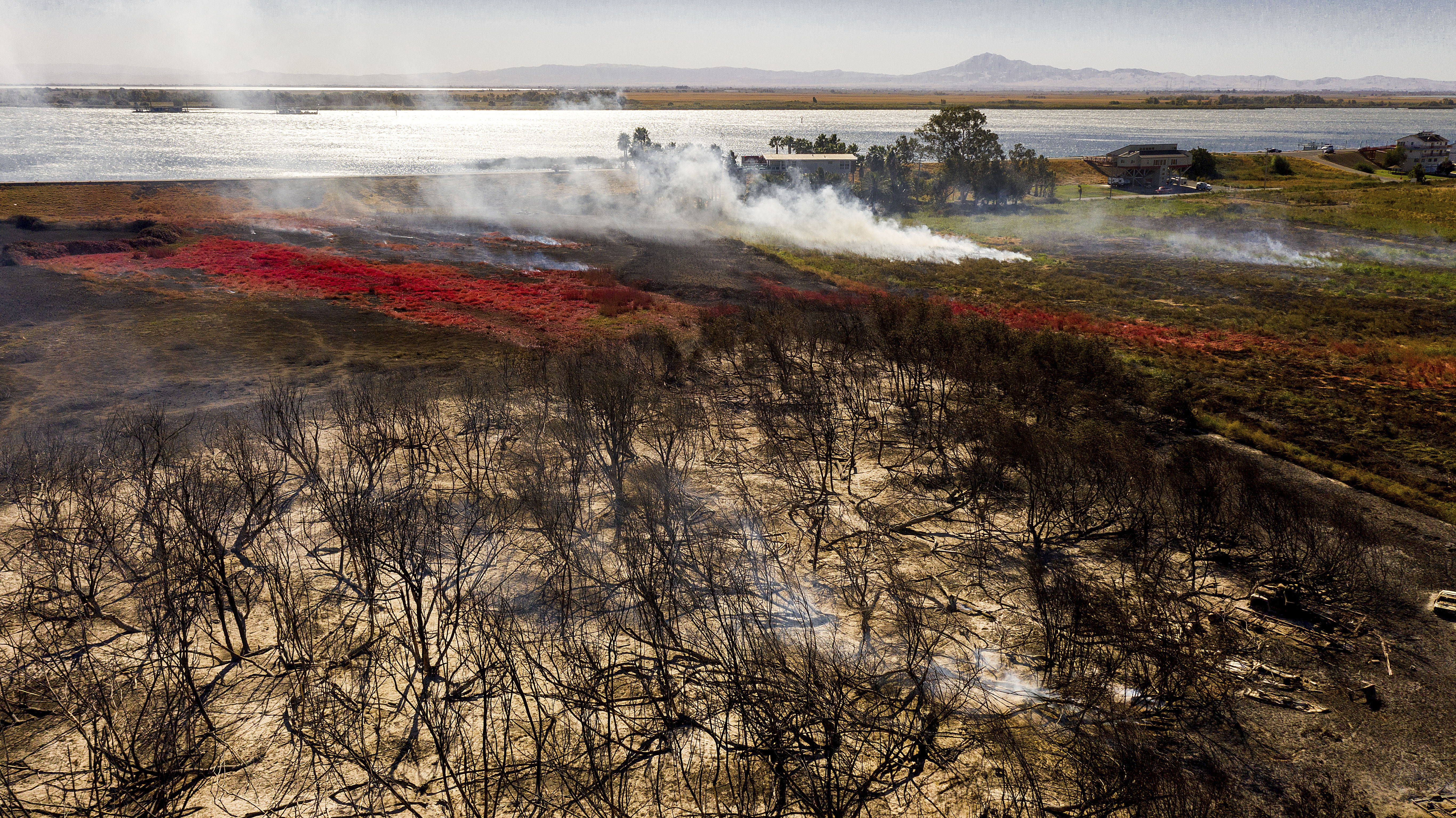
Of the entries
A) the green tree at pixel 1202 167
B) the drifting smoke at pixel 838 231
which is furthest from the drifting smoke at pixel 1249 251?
the green tree at pixel 1202 167

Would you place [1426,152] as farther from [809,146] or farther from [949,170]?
[809,146]

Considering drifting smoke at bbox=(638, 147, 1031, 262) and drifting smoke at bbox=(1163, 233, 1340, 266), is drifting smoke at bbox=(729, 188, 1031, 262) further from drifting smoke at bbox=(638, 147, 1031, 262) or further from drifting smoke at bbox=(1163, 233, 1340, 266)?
drifting smoke at bbox=(1163, 233, 1340, 266)

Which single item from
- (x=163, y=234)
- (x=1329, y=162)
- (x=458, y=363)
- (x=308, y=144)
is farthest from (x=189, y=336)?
(x=308, y=144)

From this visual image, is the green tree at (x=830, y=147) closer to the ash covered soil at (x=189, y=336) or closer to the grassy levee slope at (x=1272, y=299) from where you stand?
the grassy levee slope at (x=1272, y=299)

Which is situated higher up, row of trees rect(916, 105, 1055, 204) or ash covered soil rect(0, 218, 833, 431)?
row of trees rect(916, 105, 1055, 204)

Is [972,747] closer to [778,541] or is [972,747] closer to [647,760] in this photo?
[647,760]

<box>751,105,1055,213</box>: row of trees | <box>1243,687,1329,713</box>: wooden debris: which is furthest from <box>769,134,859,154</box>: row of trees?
<box>1243,687,1329,713</box>: wooden debris

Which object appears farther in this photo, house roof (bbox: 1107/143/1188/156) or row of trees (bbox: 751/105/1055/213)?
house roof (bbox: 1107/143/1188/156)
